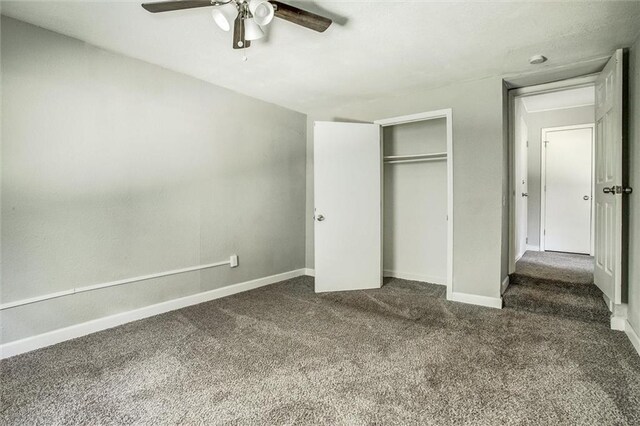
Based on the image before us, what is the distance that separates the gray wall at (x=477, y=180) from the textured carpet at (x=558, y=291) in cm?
31

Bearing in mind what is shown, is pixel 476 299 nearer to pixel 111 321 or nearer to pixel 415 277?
pixel 415 277

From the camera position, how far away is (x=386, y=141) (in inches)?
159

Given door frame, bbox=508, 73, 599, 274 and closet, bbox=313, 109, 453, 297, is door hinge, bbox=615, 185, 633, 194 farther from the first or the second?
closet, bbox=313, 109, 453, 297

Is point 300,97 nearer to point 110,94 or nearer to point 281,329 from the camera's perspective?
point 110,94

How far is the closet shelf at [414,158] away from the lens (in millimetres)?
3576

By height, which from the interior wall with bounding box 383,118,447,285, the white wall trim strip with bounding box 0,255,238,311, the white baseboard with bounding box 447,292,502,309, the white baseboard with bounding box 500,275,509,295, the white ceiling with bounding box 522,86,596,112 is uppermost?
the white ceiling with bounding box 522,86,596,112

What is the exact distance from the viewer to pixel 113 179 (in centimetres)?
252

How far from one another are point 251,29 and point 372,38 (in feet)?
2.94

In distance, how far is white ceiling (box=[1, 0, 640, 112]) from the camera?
6.39ft

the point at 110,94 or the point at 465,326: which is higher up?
the point at 110,94

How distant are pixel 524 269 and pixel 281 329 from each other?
3300mm

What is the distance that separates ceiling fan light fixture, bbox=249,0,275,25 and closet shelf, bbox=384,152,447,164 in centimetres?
244

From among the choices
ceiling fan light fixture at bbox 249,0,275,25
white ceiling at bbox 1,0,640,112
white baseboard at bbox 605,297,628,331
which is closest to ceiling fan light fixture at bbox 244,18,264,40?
ceiling fan light fixture at bbox 249,0,275,25

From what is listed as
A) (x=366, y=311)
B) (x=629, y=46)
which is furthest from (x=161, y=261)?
(x=629, y=46)
